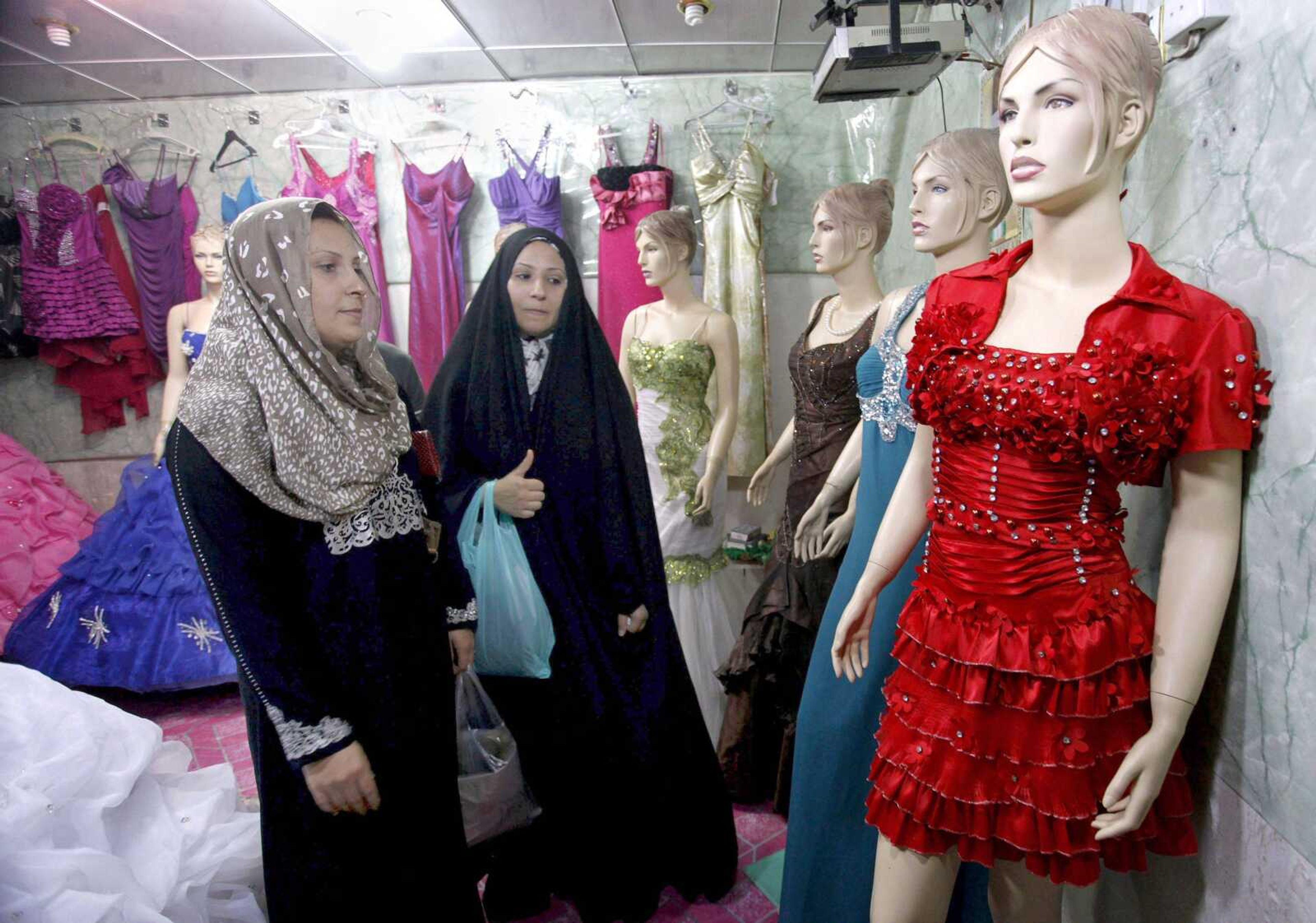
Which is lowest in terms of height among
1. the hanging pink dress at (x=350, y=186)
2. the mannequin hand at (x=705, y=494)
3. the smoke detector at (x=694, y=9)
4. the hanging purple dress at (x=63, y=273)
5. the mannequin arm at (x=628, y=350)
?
the mannequin hand at (x=705, y=494)

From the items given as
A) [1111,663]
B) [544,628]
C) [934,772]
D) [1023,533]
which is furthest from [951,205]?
[544,628]

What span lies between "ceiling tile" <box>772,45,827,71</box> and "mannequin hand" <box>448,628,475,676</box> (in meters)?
3.34

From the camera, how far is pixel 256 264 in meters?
1.25

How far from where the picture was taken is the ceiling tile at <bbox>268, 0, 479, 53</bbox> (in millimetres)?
3180

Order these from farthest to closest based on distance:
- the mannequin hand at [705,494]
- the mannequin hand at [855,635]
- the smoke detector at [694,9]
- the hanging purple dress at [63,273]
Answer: the hanging purple dress at [63,273] → the smoke detector at [694,9] → the mannequin hand at [705,494] → the mannequin hand at [855,635]

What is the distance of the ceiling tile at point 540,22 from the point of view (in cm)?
319

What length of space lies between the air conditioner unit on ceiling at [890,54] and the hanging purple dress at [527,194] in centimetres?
213

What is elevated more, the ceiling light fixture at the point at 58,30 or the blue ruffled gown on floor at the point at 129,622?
the ceiling light fixture at the point at 58,30

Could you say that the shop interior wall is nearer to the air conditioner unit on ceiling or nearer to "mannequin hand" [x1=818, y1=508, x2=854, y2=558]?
the air conditioner unit on ceiling

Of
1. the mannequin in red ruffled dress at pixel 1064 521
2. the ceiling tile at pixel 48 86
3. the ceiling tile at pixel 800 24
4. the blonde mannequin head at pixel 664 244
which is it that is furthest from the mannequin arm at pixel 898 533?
the ceiling tile at pixel 48 86

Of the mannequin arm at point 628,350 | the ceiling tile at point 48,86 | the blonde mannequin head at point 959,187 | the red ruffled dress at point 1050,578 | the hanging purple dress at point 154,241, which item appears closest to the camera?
the red ruffled dress at point 1050,578

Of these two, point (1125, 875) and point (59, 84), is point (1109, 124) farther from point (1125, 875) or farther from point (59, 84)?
point (59, 84)

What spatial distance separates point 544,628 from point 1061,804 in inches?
43.5

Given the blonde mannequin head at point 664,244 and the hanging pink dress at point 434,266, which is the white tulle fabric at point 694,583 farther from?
the hanging pink dress at point 434,266
